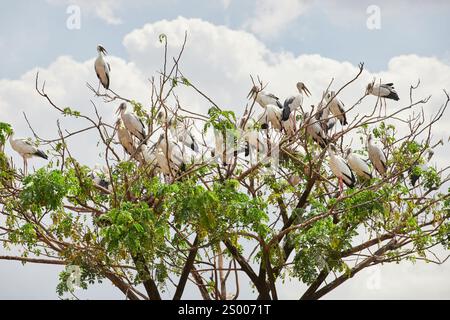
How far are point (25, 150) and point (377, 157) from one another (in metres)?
5.82

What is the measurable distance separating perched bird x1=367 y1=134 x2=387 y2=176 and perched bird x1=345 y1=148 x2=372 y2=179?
1.28ft

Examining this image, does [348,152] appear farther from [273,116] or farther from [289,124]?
[273,116]

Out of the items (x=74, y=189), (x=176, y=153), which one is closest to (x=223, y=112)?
(x=176, y=153)

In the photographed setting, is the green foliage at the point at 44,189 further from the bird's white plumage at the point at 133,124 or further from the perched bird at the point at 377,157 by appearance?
the perched bird at the point at 377,157

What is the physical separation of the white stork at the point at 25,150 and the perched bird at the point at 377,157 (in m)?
5.35

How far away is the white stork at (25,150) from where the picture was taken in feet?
39.7

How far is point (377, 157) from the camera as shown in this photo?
39.6 feet

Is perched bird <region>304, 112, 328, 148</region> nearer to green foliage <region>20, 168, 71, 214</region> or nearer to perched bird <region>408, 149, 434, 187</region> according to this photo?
perched bird <region>408, 149, 434, 187</region>

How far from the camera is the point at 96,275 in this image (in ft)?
33.6

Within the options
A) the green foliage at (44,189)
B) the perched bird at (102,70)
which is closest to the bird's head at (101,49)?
the perched bird at (102,70)
